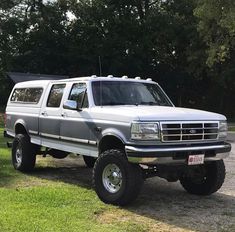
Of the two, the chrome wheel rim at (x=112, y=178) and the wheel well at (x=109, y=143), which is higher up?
the wheel well at (x=109, y=143)

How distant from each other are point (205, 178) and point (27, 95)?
15.2ft

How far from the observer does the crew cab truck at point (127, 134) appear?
796 cm

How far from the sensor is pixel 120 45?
140 ft

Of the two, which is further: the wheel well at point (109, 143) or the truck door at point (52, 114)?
the truck door at point (52, 114)

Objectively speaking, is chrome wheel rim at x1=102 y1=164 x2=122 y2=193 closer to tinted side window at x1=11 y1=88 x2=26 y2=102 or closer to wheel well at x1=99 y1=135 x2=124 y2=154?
wheel well at x1=99 y1=135 x2=124 y2=154

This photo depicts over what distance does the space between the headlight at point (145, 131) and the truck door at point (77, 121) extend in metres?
1.39

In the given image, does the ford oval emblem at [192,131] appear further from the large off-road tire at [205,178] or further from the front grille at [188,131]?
the large off-road tire at [205,178]

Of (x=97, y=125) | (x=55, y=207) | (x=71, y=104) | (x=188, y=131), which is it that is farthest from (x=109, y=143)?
(x=55, y=207)

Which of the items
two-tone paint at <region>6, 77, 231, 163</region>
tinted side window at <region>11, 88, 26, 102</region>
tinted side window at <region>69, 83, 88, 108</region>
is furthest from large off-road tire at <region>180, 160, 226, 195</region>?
tinted side window at <region>11, 88, 26, 102</region>

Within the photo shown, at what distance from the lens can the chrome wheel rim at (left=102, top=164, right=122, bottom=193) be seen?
8.20 meters

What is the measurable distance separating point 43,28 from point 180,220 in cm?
3784

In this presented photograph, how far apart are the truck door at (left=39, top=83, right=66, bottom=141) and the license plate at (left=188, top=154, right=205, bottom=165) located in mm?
3019

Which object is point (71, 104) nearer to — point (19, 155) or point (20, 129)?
point (19, 155)

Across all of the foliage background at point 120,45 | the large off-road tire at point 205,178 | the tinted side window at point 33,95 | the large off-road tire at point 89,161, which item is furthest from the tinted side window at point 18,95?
the foliage background at point 120,45
